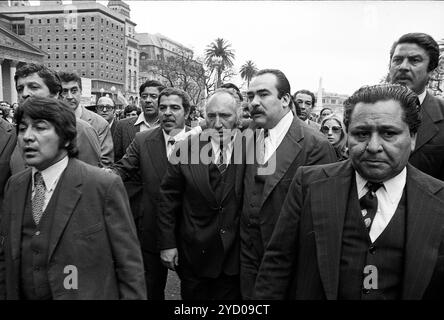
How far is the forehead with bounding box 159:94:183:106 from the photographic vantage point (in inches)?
191

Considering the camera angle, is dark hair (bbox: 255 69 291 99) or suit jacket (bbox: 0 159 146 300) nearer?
suit jacket (bbox: 0 159 146 300)

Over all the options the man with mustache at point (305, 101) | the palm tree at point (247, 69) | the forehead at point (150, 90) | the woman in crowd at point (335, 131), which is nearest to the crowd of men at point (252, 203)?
the woman in crowd at point (335, 131)

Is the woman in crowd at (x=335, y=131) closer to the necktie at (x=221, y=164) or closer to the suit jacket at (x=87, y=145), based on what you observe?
the necktie at (x=221, y=164)

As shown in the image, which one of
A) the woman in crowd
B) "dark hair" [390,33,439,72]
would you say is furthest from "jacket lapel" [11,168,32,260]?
the woman in crowd

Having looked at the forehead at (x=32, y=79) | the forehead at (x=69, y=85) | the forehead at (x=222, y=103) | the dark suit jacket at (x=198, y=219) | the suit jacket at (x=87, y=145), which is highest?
the forehead at (x=69, y=85)

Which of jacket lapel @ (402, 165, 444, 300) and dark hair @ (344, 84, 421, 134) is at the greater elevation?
dark hair @ (344, 84, 421, 134)

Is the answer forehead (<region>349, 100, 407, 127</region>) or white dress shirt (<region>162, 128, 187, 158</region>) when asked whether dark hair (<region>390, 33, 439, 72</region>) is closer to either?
forehead (<region>349, 100, 407, 127</region>)

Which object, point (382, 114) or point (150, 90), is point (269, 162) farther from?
point (150, 90)

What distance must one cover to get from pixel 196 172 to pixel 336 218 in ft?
5.62

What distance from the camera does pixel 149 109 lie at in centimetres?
647

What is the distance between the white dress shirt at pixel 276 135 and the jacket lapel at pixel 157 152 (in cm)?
122

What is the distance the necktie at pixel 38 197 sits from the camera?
2381mm

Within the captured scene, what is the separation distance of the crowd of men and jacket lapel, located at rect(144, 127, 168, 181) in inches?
18.3
